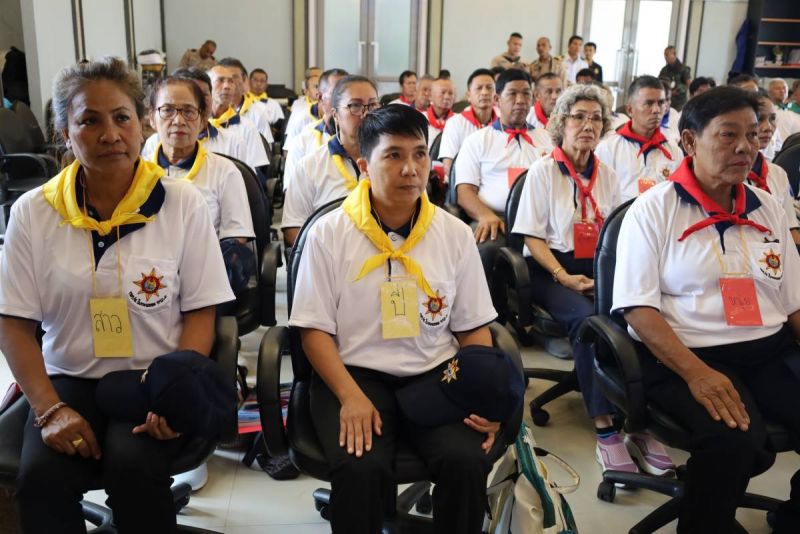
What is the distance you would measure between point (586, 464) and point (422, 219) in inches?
45.4

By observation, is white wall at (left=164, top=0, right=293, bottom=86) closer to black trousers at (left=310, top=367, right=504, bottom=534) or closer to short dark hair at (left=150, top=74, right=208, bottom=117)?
short dark hair at (left=150, top=74, right=208, bottom=117)

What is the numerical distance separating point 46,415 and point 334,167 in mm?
1622

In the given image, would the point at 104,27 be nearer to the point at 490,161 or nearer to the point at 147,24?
the point at 147,24

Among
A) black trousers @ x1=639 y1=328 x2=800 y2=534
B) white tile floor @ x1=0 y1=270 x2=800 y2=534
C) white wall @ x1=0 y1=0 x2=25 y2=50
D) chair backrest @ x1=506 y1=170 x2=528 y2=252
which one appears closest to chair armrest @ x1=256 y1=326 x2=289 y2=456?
white tile floor @ x1=0 y1=270 x2=800 y2=534

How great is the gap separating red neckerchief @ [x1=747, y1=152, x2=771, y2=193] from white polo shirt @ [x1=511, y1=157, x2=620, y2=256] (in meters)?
0.64

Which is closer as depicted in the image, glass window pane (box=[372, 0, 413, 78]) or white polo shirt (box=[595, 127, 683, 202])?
white polo shirt (box=[595, 127, 683, 202])

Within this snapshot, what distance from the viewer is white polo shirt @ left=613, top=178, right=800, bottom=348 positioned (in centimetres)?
192

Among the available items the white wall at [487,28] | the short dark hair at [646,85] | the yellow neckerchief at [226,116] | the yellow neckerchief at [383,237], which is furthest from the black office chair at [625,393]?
the white wall at [487,28]

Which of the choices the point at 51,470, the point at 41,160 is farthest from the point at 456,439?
the point at 41,160

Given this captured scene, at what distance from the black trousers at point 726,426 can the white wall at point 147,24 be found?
811 cm

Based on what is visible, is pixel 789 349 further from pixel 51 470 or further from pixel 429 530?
pixel 51 470

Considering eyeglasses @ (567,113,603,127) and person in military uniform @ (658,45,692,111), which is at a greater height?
person in military uniform @ (658,45,692,111)

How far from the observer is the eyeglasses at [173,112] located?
2.56 meters

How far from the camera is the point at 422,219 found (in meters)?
1.84
